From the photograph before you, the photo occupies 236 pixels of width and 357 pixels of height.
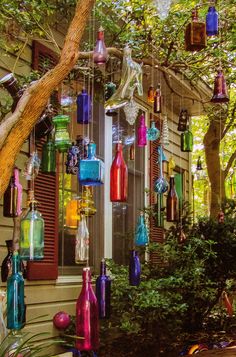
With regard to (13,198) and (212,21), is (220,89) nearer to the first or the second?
(212,21)

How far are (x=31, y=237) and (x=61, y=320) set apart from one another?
241 cm

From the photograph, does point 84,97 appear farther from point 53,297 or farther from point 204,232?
point 204,232

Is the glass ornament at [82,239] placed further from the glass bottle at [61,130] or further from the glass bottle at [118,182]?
the glass bottle at [61,130]

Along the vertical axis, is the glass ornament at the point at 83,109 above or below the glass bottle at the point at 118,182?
above

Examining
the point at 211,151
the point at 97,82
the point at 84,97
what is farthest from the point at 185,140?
the point at 211,151

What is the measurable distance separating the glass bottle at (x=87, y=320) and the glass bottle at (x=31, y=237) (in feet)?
0.97

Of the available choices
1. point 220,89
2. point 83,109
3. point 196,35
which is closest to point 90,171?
point 83,109

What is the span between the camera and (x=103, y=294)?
368 centimetres

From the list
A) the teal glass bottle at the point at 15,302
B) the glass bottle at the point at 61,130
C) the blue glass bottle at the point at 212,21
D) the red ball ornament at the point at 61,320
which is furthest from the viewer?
the red ball ornament at the point at 61,320

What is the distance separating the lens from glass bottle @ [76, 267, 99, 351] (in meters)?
3.09

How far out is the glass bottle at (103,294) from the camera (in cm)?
360

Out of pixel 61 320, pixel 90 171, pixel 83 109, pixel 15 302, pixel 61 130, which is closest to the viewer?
pixel 15 302

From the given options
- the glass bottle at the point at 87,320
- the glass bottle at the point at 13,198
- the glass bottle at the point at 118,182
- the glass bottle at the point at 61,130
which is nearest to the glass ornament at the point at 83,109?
the glass bottle at the point at 61,130

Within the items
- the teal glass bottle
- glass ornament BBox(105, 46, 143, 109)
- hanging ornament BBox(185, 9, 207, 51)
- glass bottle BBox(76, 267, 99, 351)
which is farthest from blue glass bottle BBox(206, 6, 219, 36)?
the teal glass bottle
